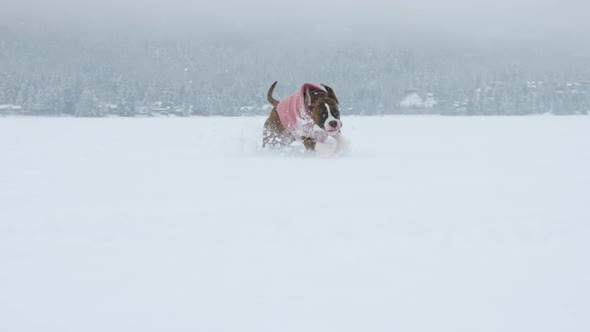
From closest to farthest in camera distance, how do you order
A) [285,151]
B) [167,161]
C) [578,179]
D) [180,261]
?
[180,261] < [578,179] < [167,161] < [285,151]

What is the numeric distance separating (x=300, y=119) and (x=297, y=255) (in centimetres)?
537

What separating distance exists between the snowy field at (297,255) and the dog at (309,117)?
8.64 ft

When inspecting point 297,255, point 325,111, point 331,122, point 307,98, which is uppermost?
point 307,98

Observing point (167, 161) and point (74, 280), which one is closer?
point (74, 280)

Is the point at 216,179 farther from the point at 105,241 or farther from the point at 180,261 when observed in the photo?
the point at 180,261

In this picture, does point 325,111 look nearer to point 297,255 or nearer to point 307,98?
point 307,98

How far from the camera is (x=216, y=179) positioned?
5.10m

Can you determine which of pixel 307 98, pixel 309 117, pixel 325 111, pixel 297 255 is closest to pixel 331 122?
pixel 325 111

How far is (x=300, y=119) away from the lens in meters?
7.65

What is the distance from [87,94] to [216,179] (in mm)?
66274

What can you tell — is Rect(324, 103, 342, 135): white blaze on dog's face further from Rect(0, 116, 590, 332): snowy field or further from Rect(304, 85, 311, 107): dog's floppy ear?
Rect(0, 116, 590, 332): snowy field

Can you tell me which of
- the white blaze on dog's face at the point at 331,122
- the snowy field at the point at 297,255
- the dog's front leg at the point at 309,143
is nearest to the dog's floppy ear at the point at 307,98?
the white blaze on dog's face at the point at 331,122

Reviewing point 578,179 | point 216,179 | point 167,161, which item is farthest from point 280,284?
point 167,161

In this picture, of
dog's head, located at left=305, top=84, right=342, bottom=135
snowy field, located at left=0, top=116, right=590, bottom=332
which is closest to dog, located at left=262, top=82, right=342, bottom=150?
dog's head, located at left=305, top=84, right=342, bottom=135
